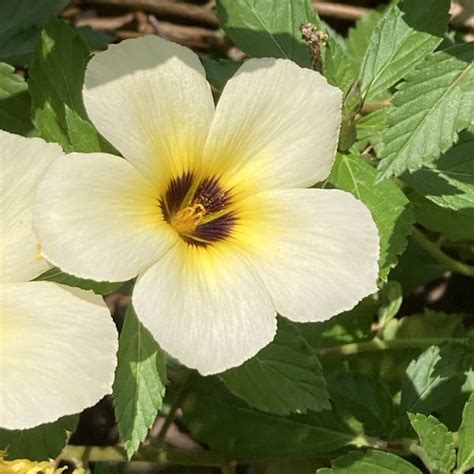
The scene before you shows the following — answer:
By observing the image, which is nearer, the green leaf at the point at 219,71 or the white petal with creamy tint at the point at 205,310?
the white petal with creamy tint at the point at 205,310

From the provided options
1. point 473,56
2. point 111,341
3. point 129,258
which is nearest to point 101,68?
point 129,258

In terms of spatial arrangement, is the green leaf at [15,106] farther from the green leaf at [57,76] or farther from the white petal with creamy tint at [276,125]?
the white petal with creamy tint at [276,125]

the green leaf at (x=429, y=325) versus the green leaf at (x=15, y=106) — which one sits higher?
the green leaf at (x=15, y=106)

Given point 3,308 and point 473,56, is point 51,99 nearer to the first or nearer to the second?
point 3,308

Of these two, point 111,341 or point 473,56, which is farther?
point 473,56

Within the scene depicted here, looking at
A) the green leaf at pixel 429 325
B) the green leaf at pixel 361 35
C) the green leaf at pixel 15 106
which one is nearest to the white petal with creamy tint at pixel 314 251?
the green leaf at pixel 15 106

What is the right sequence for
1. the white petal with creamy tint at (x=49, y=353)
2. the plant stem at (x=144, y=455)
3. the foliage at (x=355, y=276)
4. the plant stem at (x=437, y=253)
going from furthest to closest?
the plant stem at (x=437, y=253) < the plant stem at (x=144, y=455) < the foliage at (x=355, y=276) < the white petal with creamy tint at (x=49, y=353)

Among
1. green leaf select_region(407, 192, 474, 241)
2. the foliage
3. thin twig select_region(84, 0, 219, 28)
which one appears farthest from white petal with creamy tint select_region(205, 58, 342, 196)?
thin twig select_region(84, 0, 219, 28)
